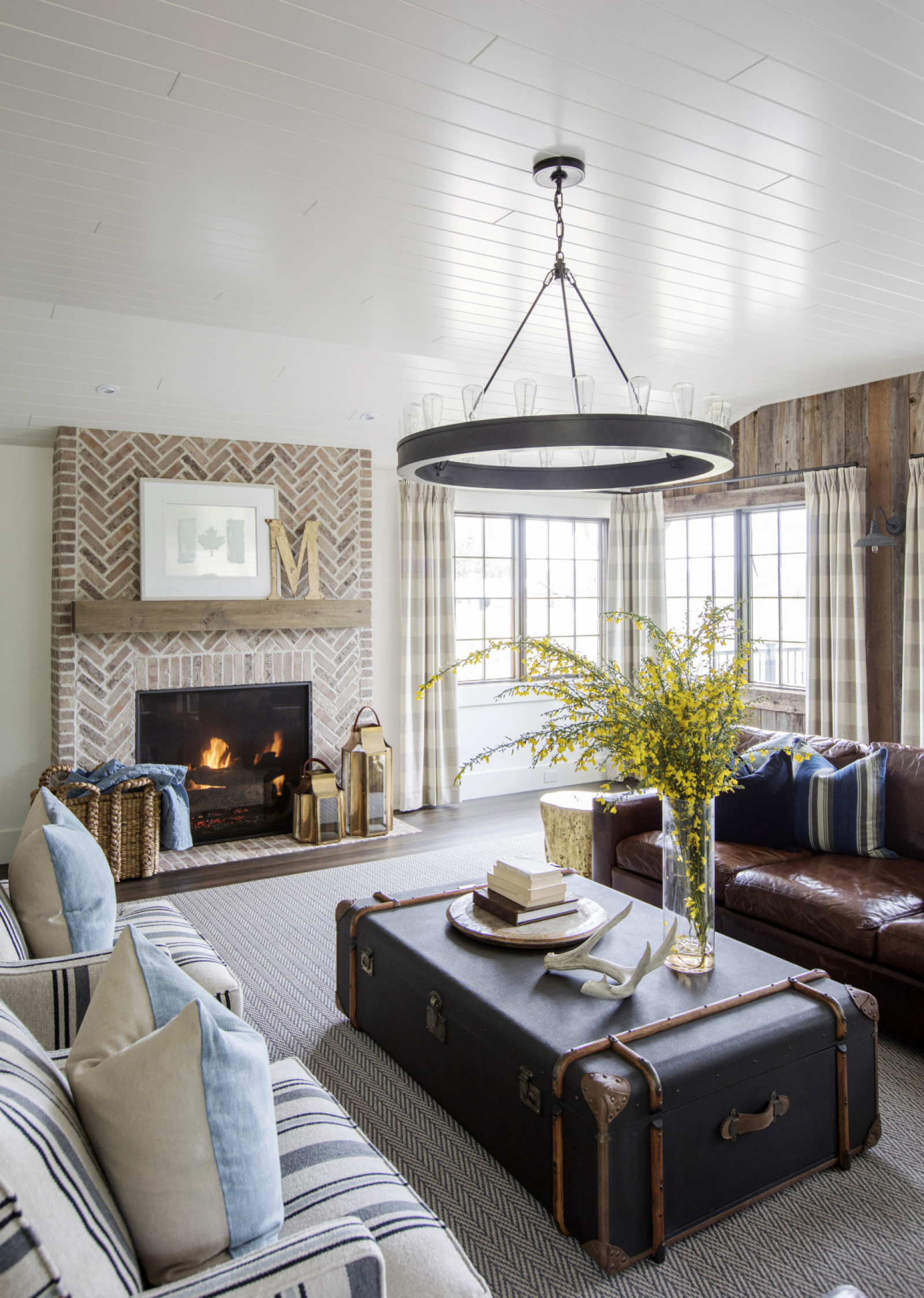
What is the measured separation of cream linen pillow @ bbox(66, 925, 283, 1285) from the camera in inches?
45.6

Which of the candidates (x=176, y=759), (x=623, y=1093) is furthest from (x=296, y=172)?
(x=176, y=759)

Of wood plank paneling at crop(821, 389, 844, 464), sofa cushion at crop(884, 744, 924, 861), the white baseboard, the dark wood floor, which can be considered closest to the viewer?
sofa cushion at crop(884, 744, 924, 861)

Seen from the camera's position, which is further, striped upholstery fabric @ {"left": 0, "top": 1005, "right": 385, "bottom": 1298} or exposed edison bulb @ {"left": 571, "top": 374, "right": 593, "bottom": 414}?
exposed edison bulb @ {"left": 571, "top": 374, "right": 593, "bottom": 414}

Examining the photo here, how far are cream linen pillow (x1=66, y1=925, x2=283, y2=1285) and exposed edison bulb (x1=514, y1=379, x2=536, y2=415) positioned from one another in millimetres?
1612

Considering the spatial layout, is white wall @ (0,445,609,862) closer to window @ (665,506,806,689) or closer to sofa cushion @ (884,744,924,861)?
window @ (665,506,806,689)

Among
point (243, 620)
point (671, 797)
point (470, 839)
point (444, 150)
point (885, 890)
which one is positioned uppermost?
point (444, 150)

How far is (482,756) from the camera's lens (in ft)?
Result: 8.36

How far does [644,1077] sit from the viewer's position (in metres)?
1.88

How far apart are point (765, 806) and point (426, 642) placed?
2944 mm

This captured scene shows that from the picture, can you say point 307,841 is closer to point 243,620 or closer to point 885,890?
point 243,620

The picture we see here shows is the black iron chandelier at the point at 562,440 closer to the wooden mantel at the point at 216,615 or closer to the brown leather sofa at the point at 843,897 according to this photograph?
the brown leather sofa at the point at 843,897

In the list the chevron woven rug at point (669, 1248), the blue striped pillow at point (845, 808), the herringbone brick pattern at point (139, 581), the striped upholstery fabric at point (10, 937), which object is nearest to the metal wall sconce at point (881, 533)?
the blue striped pillow at point (845, 808)

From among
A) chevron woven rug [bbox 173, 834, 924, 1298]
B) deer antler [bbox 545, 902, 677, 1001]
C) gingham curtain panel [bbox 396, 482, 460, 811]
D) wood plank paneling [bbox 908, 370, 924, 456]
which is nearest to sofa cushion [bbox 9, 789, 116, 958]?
chevron woven rug [bbox 173, 834, 924, 1298]

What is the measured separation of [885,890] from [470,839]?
2700 mm
